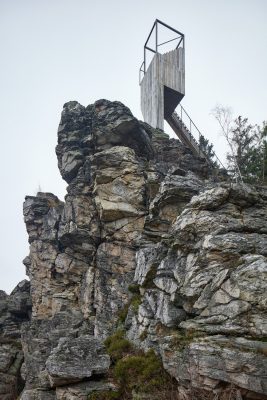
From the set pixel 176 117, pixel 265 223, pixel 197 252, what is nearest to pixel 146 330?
pixel 197 252

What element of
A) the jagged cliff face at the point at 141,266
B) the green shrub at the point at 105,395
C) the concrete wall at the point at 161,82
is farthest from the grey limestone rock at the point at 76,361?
the concrete wall at the point at 161,82

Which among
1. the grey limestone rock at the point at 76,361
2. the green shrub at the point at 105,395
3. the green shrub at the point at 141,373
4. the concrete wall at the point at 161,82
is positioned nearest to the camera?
the green shrub at the point at 141,373

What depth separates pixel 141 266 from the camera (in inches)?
675

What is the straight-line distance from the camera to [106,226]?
25.6 metres

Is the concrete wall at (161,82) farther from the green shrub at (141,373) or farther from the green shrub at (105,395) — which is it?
the green shrub at (105,395)

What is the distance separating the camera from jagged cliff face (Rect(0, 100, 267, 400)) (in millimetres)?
9992

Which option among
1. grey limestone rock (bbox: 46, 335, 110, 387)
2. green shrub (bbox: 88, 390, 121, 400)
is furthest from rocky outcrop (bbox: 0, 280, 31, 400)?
green shrub (bbox: 88, 390, 121, 400)

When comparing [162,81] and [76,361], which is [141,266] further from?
[162,81]

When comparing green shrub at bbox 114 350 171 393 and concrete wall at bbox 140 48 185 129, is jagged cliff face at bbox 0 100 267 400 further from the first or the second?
concrete wall at bbox 140 48 185 129

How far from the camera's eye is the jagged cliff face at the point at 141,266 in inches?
393

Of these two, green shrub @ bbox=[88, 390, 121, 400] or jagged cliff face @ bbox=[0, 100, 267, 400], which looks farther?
green shrub @ bbox=[88, 390, 121, 400]

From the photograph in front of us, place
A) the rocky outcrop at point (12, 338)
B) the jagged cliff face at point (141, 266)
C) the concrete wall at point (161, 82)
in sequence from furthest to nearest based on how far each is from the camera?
the concrete wall at point (161, 82)
the rocky outcrop at point (12, 338)
the jagged cliff face at point (141, 266)

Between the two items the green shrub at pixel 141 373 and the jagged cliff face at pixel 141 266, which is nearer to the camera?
the jagged cliff face at pixel 141 266

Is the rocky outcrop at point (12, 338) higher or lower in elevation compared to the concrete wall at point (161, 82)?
lower
